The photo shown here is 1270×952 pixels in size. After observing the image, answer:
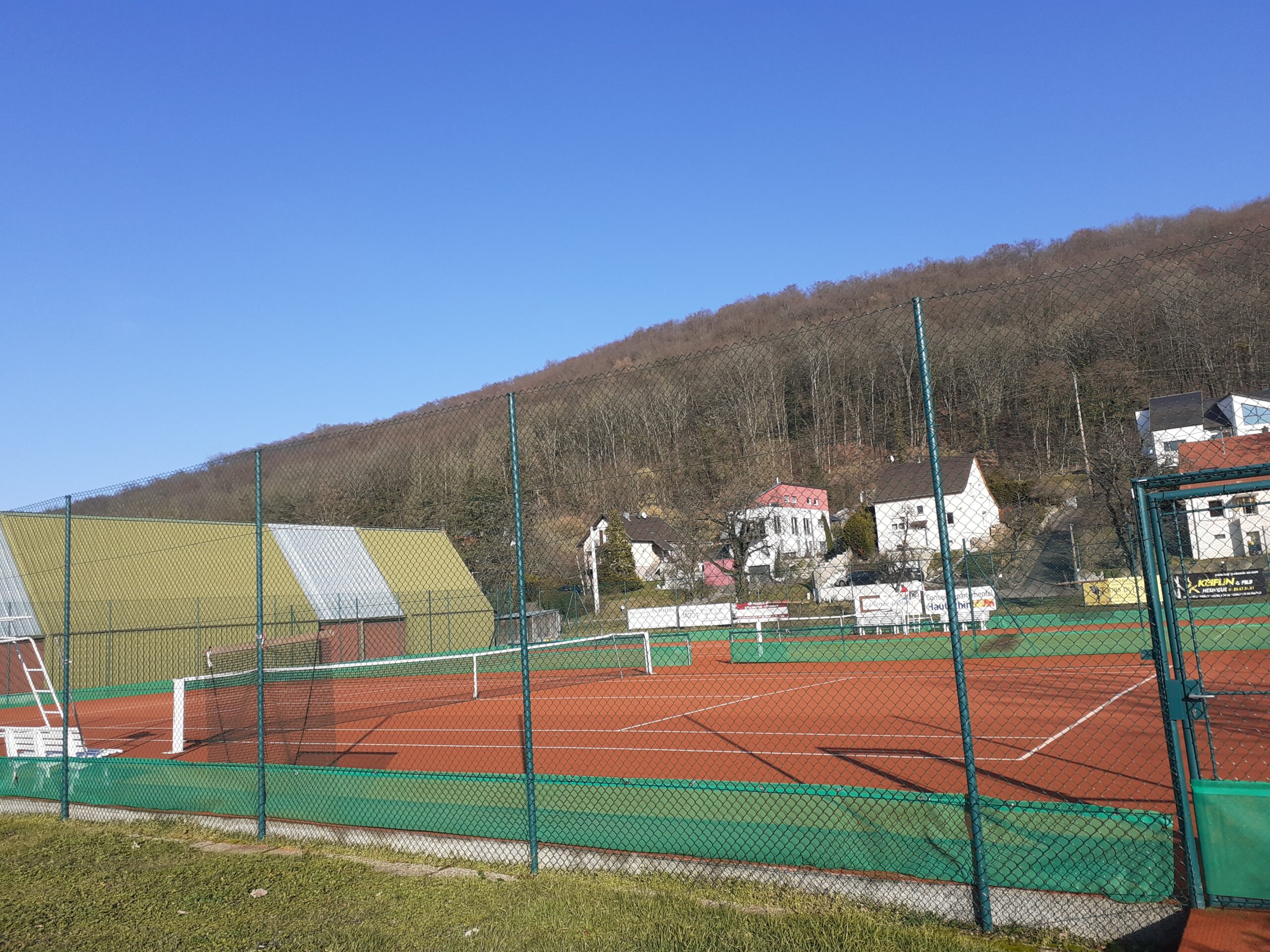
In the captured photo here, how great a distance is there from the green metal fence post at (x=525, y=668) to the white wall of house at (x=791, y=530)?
2509mm

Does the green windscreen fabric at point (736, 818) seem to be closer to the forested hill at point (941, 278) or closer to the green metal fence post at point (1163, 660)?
the green metal fence post at point (1163, 660)

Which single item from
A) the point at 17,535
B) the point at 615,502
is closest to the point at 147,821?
the point at 615,502

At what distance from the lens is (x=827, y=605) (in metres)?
18.0

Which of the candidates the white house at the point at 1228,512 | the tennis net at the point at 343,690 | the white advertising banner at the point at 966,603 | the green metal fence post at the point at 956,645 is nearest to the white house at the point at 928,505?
the green metal fence post at the point at 956,645

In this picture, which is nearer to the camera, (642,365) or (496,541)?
(642,365)

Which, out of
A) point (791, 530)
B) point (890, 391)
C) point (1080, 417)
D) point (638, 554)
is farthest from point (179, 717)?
point (638, 554)

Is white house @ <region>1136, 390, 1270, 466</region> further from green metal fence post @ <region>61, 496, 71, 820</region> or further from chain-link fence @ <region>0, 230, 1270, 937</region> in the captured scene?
green metal fence post @ <region>61, 496, 71, 820</region>

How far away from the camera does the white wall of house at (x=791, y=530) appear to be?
7.93m

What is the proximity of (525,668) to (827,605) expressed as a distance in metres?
13.1

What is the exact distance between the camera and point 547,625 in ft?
88.1

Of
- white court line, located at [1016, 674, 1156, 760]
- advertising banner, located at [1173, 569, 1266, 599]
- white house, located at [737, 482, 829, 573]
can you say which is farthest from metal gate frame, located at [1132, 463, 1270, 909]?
white court line, located at [1016, 674, 1156, 760]

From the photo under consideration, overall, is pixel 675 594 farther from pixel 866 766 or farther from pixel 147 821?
pixel 147 821

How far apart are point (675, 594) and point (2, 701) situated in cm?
1715

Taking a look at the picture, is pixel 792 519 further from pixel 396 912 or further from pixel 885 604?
pixel 885 604
